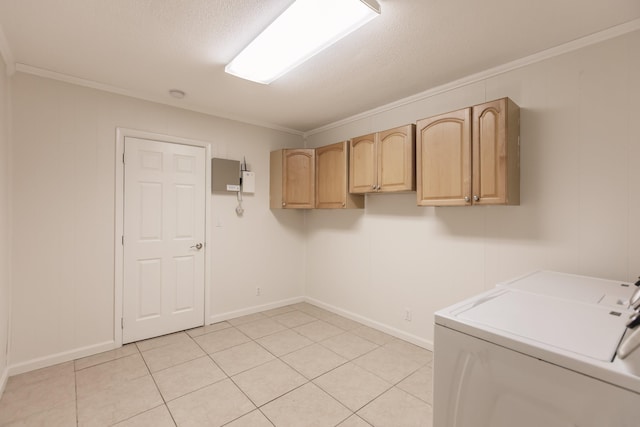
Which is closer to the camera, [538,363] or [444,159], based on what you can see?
[538,363]

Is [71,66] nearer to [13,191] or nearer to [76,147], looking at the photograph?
[76,147]

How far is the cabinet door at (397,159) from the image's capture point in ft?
8.95

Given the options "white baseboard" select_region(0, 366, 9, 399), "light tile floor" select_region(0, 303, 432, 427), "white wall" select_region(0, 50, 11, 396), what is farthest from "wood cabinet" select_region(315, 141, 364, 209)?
"white baseboard" select_region(0, 366, 9, 399)

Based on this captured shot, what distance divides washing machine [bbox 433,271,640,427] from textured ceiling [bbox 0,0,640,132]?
5.46 ft

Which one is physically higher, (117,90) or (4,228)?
(117,90)

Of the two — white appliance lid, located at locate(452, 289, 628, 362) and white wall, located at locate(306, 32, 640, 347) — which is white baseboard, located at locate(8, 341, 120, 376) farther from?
white appliance lid, located at locate(452, 289, 628, 362)

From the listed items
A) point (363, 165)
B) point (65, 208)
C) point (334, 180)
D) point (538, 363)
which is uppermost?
point (363, 165)

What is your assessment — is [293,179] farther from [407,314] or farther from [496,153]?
[496,153]

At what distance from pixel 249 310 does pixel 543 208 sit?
10.9 feet

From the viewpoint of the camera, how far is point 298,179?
3.81 m

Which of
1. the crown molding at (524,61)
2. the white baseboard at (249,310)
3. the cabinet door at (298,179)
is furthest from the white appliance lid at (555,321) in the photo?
the white baseboard at (249,310)

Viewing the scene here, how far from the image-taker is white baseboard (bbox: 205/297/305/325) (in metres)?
3.57

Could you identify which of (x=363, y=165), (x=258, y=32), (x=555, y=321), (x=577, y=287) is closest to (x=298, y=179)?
(x=363, y=165)

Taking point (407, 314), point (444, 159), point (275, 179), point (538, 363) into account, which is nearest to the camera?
point (538, 363)
